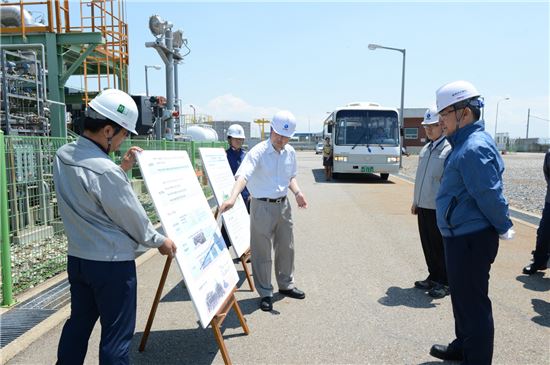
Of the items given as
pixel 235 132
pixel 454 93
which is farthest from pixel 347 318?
pixel 235 132

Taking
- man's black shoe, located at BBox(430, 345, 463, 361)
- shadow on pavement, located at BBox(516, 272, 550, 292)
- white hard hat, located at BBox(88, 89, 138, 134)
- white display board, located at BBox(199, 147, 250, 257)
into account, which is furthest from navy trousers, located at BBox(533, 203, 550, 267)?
white hard hat, located at BBox(88, 89, 138, 134)

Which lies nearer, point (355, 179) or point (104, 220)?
point (104, 220)

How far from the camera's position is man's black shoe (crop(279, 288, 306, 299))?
4645 millimetres

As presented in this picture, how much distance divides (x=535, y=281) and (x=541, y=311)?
3.50ft

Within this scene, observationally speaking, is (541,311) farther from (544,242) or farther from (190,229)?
(190,229)

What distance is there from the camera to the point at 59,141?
5.71m

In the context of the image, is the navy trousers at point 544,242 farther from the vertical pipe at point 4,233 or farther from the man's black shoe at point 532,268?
the vertical pipe at point 4,233

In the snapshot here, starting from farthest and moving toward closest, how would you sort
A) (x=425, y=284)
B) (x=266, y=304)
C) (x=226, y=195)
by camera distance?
(x=226, y=195) < (x=425, y=284) < (x=266, y=304)

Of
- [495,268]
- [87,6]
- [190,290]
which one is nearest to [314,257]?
[495,268]

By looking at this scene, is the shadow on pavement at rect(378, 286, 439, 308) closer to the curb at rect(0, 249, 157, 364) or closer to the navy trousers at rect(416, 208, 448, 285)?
the navy trousers at rect(416, 208, 448, 285)

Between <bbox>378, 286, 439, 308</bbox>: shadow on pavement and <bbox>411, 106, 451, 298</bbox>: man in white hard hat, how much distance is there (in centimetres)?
11

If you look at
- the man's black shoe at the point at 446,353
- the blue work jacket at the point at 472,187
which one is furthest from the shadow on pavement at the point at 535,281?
the blue work jacket at the point at 472,187

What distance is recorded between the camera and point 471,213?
112 inches

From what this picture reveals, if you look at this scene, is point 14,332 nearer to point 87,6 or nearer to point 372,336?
point 372,336
